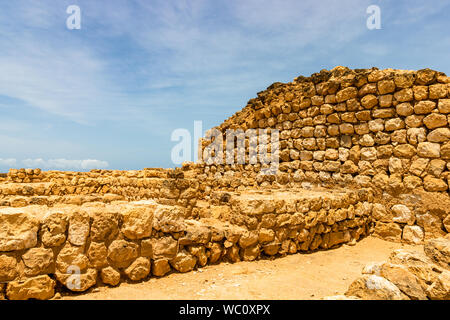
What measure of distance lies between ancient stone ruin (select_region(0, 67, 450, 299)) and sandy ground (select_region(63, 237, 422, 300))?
13 centimetres

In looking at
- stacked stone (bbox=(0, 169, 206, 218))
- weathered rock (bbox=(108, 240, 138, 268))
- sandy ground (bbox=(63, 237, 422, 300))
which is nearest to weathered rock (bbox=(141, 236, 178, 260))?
weathered rock (bbox=(108, 240, 138, 268))

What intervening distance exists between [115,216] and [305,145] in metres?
5.72

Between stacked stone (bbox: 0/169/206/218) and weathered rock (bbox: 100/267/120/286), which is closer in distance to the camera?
weathered rock (bbox: 100/267/120/286)

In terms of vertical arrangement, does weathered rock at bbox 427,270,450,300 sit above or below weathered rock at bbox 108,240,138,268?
below

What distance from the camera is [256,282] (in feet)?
10.9

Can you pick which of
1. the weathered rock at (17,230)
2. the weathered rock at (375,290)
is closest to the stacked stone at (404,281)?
the weathered rock at (375,290)

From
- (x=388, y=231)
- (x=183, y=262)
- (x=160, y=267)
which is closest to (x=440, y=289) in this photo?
(x=183, y=262)

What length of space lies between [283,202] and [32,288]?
3.33 meters

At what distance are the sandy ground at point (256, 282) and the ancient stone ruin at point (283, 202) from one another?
0.13 m

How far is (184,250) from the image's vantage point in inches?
136

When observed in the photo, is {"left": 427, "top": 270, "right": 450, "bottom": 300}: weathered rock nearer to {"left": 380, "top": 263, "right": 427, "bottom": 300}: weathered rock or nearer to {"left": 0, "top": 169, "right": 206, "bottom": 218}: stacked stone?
{"left": 380, "top": 263, "right": 427, "bottom": 300}: weathered rock

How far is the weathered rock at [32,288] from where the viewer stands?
7.92 ft

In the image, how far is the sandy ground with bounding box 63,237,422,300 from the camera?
2865 millimetres

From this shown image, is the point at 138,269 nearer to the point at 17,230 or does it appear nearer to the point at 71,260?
the point at 71,260
